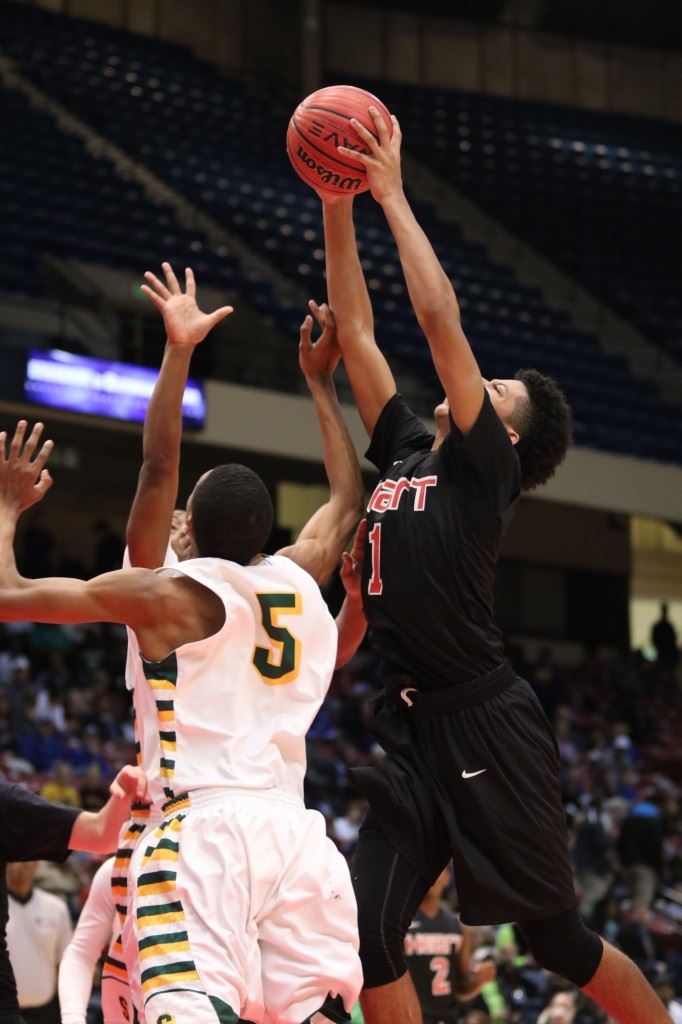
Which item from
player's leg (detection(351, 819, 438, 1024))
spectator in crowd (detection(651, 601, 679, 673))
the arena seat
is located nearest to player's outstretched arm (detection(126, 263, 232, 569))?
player's leg (detection(351, 819, 438, 1024))

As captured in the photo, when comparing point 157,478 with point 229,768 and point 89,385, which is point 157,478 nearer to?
point 229,768

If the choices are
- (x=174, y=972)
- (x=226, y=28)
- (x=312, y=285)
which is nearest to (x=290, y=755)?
(x=174, y=972)

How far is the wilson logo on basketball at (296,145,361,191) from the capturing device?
4.74 metres

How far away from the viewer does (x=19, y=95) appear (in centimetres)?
1991

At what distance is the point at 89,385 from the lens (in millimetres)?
14680

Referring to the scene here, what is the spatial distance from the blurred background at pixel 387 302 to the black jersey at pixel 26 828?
4576mm

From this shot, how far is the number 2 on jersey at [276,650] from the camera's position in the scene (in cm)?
393

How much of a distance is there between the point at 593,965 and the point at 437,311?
1828mm

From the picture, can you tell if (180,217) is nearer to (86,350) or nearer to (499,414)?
(86,350)

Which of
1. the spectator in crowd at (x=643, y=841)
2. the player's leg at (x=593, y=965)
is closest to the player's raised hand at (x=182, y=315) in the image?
the player's leg at (x=593, y=965)

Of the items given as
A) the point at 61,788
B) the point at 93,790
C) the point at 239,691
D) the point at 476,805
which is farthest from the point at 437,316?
the point at 61,788

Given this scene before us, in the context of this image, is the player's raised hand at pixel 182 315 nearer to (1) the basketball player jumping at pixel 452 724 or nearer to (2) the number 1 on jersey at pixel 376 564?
(1) the basketball player jumping at pixel 452 724

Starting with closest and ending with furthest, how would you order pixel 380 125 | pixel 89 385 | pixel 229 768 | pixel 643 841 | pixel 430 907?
pixel 229 768, pixel 380 125, pixel 430 907, pixel 643 841, pixel 89 385

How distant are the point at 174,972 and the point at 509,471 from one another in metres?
1.60
